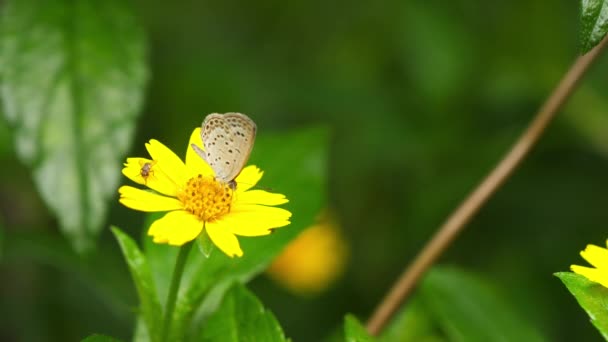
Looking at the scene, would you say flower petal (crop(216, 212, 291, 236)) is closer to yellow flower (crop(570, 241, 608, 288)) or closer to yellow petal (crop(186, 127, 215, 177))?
yellow petal (crop(186, 127, 215, 177))

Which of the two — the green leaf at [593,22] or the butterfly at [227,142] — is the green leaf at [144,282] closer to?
the butterfly at [227,142]

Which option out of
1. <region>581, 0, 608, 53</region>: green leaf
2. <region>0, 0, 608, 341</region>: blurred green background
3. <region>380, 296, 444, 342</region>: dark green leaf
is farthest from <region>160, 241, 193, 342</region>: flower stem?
<region>0, 0, 608, 341</region>: blurred green background

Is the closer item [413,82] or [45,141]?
[45,141]

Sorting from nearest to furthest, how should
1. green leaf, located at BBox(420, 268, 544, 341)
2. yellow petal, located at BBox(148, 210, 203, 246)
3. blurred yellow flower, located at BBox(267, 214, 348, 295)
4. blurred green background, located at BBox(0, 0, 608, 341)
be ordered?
yellow petal, located at BBox(148, 210, 203, 246) → green leaf, located at BBox(420, 268, 544, 341) → blurred green background, located at BBox(0, 0, 608, 341) → blurred yellow flower, located at BBox(267, 214, 348, 295)

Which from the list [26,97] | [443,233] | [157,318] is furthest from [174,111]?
[157,318]

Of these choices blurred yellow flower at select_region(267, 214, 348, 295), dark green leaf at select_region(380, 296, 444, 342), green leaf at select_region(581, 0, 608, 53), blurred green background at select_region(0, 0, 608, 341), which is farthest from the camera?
blurred yellow flower at select_region(267, 214, 348, 295)

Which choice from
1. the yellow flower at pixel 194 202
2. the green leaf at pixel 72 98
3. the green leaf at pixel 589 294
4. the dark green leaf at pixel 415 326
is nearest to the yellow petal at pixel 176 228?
the yellow flower at pixel 194 202

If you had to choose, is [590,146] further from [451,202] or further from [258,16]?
[258,16]
